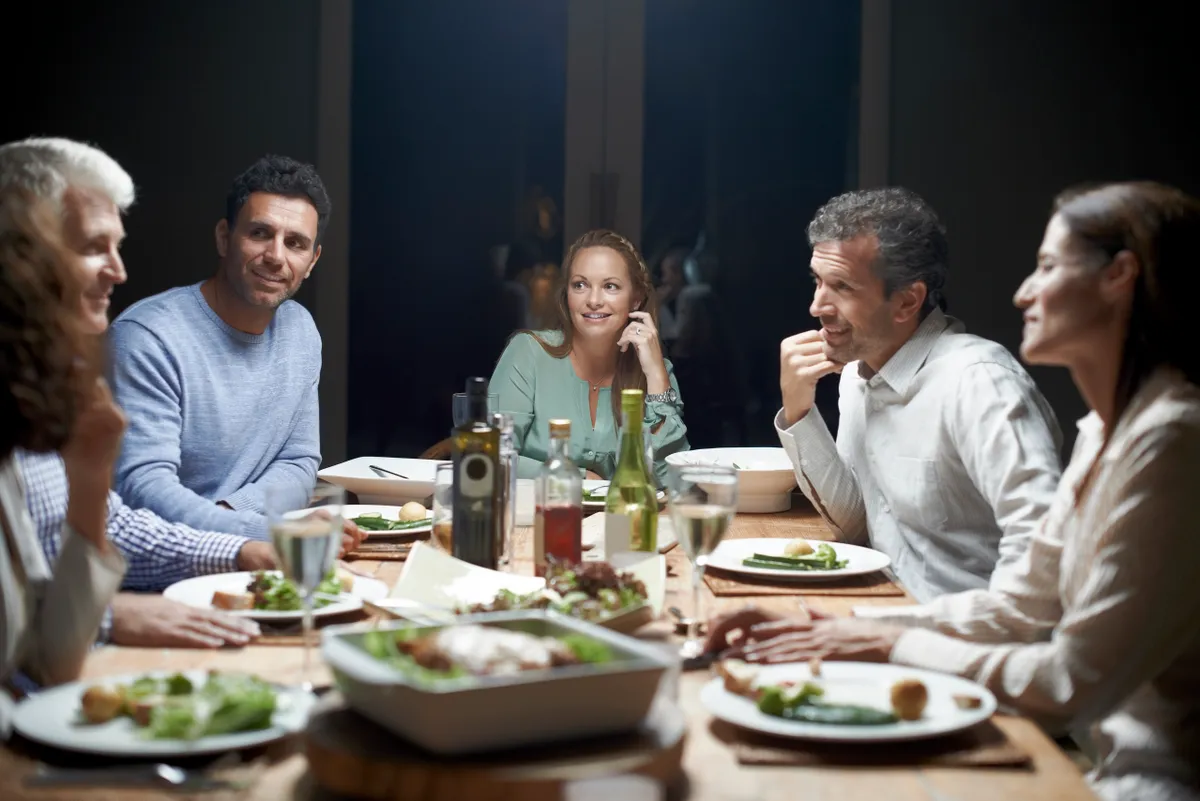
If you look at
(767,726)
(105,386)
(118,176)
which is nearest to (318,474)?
(118,176)

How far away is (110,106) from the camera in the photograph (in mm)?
5020

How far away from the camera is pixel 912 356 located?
102 inches

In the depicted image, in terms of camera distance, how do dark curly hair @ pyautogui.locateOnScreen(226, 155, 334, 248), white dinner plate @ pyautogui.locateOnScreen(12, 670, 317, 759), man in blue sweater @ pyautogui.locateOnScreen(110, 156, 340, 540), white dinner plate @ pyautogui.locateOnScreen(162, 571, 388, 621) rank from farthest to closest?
dark curly hair @ pyautogui.locateOnScreen(226, 155, 334, 248), man in blue sweater @ pyautogui.locateOnScreen(110, 156, 340, 540), white dinner plate @ pyautogui.locateOnScreen(162, 571, 388, 621), white dinner plate @ pyautogui.locateOnScreen(12, 670, 317, 759)

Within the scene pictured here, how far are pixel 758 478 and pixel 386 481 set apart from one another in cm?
82

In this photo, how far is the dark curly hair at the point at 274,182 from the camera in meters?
2.99

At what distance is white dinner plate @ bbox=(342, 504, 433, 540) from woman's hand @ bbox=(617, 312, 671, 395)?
1.29 m

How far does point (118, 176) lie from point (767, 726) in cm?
130

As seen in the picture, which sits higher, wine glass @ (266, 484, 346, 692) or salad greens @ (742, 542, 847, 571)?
wine glass @ (266, 484, 346, 692)

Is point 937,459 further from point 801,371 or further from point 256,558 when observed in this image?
point 256,558

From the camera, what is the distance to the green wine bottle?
1.97 meters

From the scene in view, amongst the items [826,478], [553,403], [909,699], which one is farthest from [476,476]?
[553,403]

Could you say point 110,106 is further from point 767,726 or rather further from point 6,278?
point 767,726

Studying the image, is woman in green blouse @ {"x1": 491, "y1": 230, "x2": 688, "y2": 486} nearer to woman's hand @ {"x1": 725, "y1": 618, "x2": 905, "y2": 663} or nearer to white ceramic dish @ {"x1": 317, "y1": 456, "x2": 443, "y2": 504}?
white ceramic dish @ {"x1": 317, "y1": 456, "x2": 443, "y2": 504}

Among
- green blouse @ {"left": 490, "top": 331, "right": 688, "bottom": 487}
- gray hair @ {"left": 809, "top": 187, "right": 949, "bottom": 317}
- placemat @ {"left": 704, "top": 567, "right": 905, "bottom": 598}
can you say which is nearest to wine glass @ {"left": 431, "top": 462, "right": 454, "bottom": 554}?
placemat @ {"left": 704, "top": 567, "right": 905, "bottom": 598}
